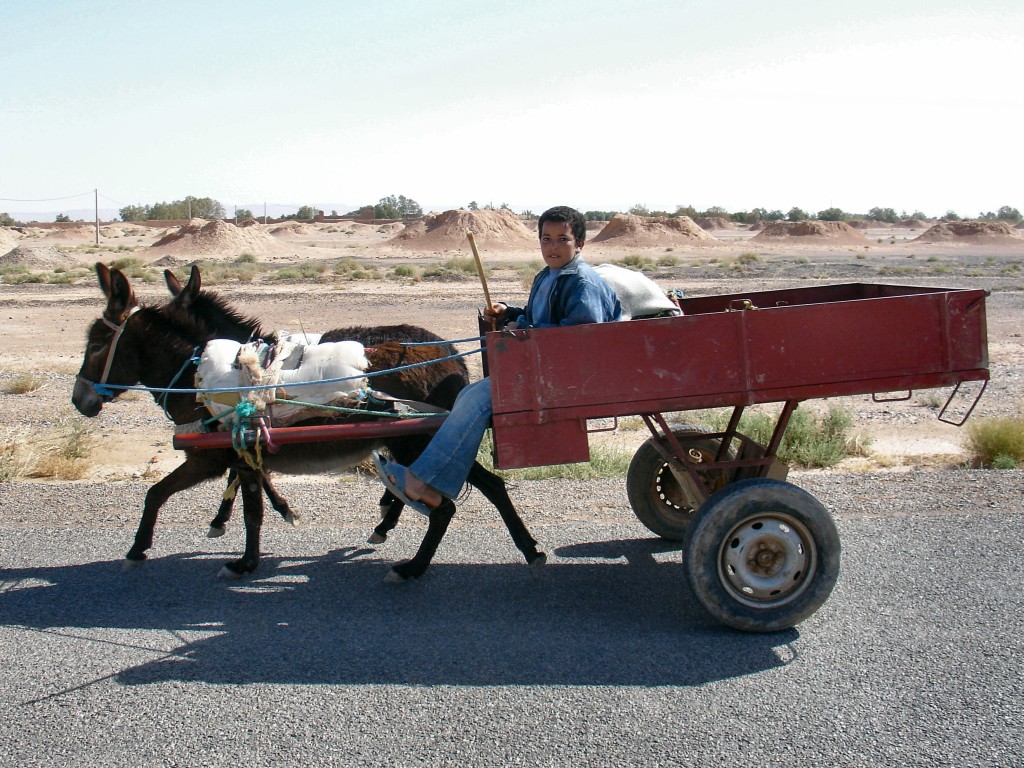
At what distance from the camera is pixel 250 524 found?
580 centimetres

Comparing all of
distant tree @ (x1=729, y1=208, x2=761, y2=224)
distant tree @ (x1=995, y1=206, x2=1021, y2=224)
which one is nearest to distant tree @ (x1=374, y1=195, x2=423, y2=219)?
distant tree @ (x1=729, y1=208, x2=761, y2=224)

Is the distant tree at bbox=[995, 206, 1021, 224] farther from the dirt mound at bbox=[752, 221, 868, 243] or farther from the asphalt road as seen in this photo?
the asphalt road

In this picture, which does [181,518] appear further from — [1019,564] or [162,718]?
[1019,564]

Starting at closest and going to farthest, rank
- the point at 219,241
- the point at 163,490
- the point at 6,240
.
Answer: the point at 163,490 → the point at 219,241 → the point at 6,240

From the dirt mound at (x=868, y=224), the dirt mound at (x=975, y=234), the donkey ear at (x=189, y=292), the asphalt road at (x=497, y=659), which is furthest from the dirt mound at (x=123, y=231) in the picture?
the asphalt road at (x=497, y=659)

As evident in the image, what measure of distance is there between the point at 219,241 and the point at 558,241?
193ft

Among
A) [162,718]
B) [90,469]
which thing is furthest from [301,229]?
[162,718]

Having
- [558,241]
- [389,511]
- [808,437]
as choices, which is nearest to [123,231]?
[808,437]

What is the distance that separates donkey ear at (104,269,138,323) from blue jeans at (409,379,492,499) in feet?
8.10

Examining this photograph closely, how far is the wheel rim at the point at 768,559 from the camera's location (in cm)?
477

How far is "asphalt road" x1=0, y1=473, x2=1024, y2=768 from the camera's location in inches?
147

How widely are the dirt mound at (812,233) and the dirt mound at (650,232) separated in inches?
289

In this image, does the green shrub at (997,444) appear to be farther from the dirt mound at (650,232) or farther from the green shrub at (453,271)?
the dirt mound at (650,232)

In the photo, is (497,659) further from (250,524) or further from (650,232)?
(650,232)
